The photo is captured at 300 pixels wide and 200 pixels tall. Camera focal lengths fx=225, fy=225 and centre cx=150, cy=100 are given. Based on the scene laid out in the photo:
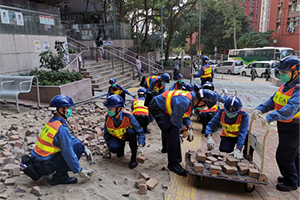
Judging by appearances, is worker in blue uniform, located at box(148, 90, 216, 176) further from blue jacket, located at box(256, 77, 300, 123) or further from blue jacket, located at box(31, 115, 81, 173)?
blue jacket, located at box(31, 115, 81, 173)

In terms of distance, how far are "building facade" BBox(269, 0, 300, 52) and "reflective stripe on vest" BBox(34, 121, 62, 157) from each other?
32713 mm

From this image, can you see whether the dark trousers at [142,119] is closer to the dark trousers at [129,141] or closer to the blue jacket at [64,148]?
the dark trousers at [129,141]

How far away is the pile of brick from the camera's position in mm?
3152

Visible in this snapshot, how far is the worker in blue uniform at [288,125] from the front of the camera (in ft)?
10.0

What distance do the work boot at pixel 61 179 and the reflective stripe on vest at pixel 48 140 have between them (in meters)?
0.38

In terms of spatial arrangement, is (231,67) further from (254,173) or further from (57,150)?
(57,150)

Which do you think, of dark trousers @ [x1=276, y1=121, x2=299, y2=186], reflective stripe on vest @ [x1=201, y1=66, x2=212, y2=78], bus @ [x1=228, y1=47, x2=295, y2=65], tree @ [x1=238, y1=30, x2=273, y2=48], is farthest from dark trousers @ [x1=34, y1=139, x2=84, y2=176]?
tree @ [x1=238, y1=30, x2=273, y2=48]

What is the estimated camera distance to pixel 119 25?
1706cm

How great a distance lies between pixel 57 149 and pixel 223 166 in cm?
235

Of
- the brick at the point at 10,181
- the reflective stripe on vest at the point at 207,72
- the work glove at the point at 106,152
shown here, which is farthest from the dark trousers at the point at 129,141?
the reflective stripe on vest at the point at 207,72

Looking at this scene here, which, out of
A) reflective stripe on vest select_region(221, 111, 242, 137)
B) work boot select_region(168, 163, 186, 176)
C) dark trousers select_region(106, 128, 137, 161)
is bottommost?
work boot select_region(168, 163, 186, 176)

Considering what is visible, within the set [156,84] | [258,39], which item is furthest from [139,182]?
[258,39]

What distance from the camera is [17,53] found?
336 inches

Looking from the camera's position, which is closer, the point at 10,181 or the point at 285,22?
the point at 10,181
